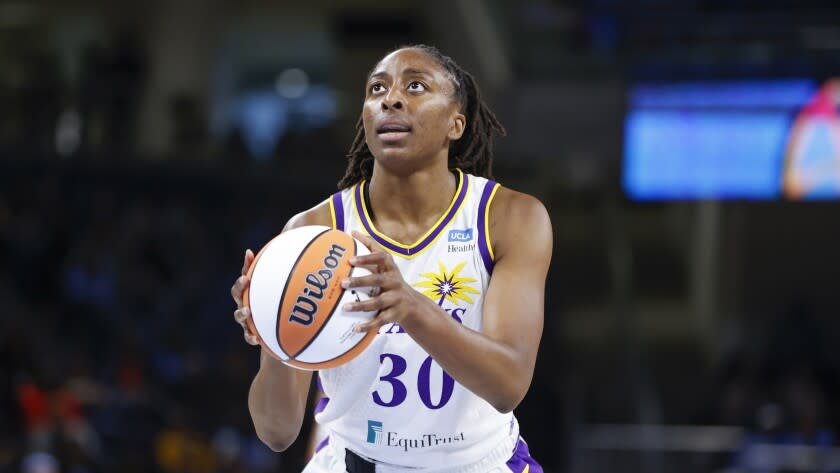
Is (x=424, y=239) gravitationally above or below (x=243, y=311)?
above

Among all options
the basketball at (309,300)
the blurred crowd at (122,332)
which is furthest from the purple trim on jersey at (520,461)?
the blurred crowd at (122,332)

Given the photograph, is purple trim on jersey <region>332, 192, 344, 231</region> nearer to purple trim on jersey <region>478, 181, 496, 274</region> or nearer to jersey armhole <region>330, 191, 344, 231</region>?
jersey armhole <region>330, 191, 344, 231</region>

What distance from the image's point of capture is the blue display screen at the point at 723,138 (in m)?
13.5

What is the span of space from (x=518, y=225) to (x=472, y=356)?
0.67m

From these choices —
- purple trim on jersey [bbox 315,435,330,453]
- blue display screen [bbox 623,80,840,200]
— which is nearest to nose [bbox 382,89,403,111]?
purple trim on jersey [bbox 315,435,330,453]

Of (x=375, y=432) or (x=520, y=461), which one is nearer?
(x=375, y=432)

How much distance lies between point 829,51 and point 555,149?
3.55 meters

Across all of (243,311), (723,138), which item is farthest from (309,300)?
(723,138)

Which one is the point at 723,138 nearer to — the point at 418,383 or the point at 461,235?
the point at 461,235

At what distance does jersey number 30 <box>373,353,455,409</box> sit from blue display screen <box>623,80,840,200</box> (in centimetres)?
1053

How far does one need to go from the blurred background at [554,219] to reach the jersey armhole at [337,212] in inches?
248

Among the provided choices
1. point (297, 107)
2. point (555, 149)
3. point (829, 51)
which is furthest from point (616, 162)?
point (297, 107)

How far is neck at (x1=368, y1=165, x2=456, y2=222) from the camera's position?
3.76 meters

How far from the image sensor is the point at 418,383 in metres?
3.62
